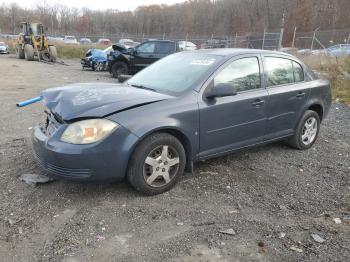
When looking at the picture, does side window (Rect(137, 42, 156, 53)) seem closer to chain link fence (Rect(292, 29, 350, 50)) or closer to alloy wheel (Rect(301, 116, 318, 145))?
alloy wheel (Rect(301, 116, 318, 145))

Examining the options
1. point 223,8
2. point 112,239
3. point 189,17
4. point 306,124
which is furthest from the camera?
point 189,17

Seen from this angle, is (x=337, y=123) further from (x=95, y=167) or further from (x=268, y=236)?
(x=95, y=167)

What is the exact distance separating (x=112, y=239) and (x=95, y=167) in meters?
0.71

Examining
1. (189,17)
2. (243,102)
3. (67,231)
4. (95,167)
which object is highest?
(189,17)

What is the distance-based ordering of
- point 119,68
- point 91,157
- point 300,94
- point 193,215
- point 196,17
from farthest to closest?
point 196,17 < point 119,68 < point 300,94 < point 193,215 < point 91,157

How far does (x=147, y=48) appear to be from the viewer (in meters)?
14.7

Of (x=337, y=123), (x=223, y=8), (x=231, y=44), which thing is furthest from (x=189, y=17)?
(x=337, y=123)

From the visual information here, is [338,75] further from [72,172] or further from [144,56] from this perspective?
[72,172]

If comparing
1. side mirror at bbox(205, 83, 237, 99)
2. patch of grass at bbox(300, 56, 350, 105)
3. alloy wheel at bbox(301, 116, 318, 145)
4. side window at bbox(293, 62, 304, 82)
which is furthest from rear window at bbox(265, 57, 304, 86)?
patch of grass at bbox(300, 56, 350, 105)

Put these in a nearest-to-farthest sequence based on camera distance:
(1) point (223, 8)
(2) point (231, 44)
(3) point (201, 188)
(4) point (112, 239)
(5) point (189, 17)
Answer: (4) point (112, 239), (3) point (201, 188), (2) point (231, 44), (1) point (223, 8), (5) point (189, 17)

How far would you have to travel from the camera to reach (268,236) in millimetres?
3148

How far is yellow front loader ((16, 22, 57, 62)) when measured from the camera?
2347cm

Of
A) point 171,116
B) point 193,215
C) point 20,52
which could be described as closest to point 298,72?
point 171,116

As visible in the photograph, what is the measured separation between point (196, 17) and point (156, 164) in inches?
3748
